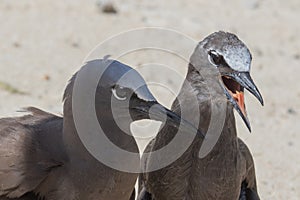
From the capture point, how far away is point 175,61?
27.6ft

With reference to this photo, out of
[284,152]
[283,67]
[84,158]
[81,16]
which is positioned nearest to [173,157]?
[84,158]

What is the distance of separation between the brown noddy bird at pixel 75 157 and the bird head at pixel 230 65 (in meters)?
0.34

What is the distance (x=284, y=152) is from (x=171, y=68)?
1885 mm

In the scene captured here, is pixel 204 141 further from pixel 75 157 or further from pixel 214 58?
pixel 75 157

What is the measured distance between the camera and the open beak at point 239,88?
14.6 ft

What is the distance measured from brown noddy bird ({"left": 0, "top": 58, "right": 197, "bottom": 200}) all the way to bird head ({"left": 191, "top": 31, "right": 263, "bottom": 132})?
0.34 meters

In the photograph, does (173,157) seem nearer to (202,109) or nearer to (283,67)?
(202,109)

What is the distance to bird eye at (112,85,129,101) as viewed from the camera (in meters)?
4.29

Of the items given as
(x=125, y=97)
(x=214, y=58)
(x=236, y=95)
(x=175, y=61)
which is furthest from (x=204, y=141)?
(x=175, y=61)

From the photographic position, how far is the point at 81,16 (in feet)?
30.5

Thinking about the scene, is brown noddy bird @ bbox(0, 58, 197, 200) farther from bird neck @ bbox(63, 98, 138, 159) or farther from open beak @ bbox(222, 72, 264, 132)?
open beak @ bbox(222, 72, 264, 132)

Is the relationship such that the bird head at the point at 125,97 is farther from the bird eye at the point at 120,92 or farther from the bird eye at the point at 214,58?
the bird eye at the point at 214,58

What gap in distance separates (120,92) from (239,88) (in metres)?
0.76

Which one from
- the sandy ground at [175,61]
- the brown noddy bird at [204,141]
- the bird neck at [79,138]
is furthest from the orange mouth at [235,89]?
the sandy ground at [175,61]
